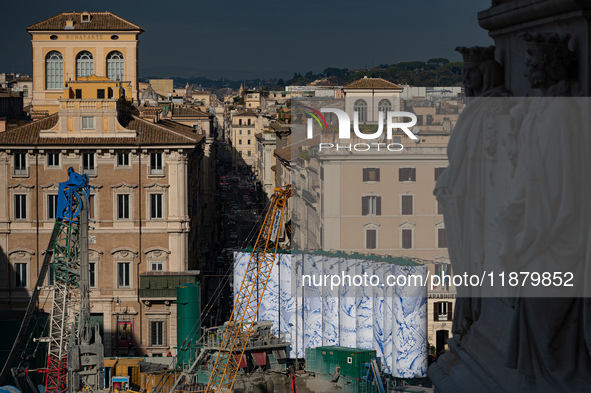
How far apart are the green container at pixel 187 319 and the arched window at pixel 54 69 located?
1065 inches

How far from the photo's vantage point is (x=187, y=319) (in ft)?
143

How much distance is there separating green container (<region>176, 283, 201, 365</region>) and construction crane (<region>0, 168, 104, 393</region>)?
5.69 m

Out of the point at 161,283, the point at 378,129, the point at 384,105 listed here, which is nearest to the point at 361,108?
the point at 384,105

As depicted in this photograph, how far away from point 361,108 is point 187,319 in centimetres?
2427

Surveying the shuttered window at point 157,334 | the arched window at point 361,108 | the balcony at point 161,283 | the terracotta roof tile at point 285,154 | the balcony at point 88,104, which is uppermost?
the arched window at point 361,108

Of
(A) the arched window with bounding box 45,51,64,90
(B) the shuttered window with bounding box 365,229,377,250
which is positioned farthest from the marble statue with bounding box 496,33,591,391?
(A) the arched window with bounding box 45,51,64,90

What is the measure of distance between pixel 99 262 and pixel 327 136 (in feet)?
51.4

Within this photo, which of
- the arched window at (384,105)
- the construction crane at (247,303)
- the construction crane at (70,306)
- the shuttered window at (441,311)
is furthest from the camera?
the arched window at (384,105)

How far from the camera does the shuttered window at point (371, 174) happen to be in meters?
51.4

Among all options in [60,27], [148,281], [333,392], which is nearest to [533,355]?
[333,392]

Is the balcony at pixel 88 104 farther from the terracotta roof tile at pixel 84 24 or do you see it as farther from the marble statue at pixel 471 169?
the marble statue at pixel 471 169

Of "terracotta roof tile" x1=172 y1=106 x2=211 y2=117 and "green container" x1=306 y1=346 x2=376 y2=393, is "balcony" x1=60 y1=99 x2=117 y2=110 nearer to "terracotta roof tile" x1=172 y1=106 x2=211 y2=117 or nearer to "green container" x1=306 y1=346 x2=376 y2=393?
"green container" x1=306 y1=346 x2=376 y2=393

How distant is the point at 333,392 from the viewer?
38.5 m

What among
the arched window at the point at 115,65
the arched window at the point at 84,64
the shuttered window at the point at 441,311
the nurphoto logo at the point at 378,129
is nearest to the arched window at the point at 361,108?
the nurphoto logo at the point at 378,129
